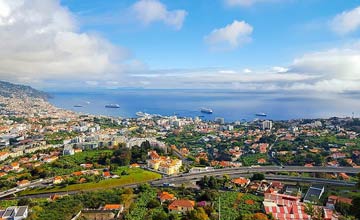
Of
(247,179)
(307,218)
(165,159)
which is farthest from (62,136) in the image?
(307,218)

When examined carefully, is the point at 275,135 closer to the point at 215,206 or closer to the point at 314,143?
the point at 314,143

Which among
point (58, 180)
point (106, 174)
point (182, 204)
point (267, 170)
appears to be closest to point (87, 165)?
point (106, 174)

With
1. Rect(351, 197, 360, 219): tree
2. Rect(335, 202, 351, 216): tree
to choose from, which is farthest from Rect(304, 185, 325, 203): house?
Rect(351, 197, 360, 219): tree

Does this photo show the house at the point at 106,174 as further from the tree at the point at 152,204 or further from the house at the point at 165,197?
the tree at the point at 152,204

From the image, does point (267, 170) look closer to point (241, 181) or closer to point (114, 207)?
point (241, 181)

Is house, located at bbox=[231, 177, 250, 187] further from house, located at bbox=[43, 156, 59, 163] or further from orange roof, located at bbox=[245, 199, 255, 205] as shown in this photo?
house, located at bbox=[43, 156, 59, 163]

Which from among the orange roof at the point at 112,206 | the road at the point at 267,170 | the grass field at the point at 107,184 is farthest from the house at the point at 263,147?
the orange roof at the point at 112,206
